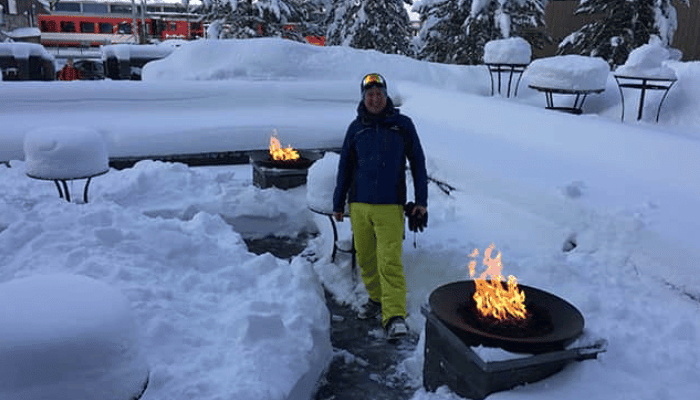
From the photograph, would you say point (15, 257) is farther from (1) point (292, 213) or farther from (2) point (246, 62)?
(2) point (246, 62)

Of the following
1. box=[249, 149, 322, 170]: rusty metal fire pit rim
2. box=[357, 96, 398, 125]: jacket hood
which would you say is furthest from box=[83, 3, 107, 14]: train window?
box=[357, 96, 398, 125]: jacket hood

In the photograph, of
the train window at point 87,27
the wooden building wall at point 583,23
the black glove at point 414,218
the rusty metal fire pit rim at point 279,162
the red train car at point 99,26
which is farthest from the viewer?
the train window at point 87,27

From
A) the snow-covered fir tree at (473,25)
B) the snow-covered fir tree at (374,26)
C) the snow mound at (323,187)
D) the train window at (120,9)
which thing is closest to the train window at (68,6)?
the train window at (120,9)

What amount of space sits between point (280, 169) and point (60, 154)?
245 centimetres

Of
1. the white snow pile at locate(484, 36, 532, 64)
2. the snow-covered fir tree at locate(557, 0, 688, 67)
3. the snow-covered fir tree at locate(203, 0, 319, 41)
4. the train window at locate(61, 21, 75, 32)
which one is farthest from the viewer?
the train window at locate(61, 21, 75, 32)

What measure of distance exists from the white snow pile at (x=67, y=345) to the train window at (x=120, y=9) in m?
42.7

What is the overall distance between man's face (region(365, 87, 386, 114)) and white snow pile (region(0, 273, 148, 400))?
2.42 meters

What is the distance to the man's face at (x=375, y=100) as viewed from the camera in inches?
171

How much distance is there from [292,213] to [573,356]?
4.18 meters

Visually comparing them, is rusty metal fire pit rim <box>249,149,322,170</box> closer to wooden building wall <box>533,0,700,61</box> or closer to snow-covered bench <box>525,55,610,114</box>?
snow-covered bench <box>525,55,610,114</box>

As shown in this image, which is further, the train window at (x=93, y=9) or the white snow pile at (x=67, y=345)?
the train window at (x=93, y=9)

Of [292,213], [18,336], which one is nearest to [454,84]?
[292,213]

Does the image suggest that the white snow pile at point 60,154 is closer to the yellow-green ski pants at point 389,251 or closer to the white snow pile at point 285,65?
the yellow-green ski pants at point 389,251

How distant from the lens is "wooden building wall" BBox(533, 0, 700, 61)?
1550 centimetres
